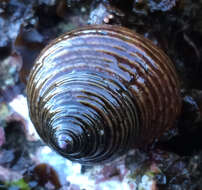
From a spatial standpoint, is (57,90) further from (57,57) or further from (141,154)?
(141,154)

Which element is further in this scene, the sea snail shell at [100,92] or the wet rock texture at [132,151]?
the wet rock texture at [132,151]

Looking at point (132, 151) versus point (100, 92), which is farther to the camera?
point (132, 151)

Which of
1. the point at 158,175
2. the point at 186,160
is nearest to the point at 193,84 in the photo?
the point at 186,160

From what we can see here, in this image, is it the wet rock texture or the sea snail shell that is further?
the wet rock texture

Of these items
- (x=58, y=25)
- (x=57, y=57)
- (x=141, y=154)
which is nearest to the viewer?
(x=57, y=57)
